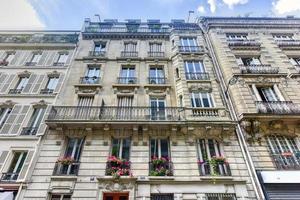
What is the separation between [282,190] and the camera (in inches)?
328

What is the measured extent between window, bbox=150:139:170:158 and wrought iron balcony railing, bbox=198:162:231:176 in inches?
66.9

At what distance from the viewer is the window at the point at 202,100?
11281 mm

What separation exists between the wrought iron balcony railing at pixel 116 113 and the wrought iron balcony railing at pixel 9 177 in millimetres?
3007

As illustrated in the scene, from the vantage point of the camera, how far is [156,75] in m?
13.6

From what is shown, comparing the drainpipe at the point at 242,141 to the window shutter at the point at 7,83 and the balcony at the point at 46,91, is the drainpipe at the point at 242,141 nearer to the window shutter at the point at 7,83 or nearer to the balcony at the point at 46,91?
the balcony at the point at 46,91

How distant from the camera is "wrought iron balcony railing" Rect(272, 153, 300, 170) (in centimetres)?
891

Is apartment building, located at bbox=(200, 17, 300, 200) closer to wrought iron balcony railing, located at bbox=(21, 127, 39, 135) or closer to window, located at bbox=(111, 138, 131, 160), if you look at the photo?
window, located at bbox=(111, 138, 131, 160)

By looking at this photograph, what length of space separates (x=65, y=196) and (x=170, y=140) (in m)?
5.33

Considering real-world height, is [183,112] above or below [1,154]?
above

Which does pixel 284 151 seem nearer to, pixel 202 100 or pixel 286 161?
pixel 286 161

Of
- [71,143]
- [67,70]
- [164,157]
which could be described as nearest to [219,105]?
[164,157]

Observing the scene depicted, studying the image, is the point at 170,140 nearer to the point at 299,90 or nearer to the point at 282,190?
the point at 282,190

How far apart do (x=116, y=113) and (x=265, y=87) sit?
30.3ft

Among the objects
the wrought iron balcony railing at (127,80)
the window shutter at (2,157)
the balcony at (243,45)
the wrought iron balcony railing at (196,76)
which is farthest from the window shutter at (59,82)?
the balcony at (243,45)
